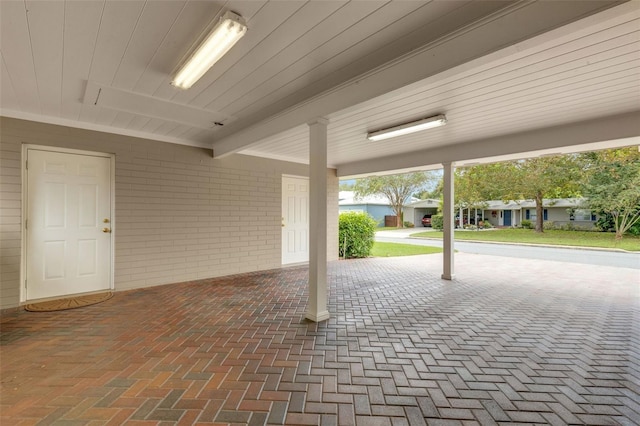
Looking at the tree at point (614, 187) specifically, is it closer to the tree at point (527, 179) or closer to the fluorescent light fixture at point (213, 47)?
the tree at point (527, 179)

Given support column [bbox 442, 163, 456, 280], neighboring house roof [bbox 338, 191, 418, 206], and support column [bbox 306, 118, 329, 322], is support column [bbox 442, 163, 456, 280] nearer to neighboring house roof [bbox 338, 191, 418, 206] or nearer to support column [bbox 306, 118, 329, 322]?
support column [bbox 306, 118, 329, 322]

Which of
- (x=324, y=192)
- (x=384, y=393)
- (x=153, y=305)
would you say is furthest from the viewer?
(x=153, y=305)

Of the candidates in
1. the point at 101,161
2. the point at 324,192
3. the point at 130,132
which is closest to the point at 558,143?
the point at 324,192

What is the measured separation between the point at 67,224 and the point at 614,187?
18.5 metres

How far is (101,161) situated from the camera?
4.43m

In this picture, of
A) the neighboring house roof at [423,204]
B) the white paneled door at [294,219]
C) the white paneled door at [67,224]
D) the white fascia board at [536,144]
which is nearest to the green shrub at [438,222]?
the neighboring house roof at [423,204]

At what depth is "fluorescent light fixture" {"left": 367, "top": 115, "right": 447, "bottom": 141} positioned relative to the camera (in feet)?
12.1

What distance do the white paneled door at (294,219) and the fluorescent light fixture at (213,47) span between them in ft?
14.2

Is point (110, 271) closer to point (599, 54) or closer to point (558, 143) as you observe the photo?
point (599, 54)

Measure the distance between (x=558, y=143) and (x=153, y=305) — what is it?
6.41m

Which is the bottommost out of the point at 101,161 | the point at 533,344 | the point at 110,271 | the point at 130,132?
the point at 533,344

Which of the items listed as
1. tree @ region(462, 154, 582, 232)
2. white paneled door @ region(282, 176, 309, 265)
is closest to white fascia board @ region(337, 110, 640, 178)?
white paneled door @ region(282, 176, 309, 265)

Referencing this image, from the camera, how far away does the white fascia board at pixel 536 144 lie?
3.61m

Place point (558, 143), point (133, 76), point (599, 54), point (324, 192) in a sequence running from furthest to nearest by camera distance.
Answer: point (558, 143) < point (324, 192) < point (133, 76) < point (599, 54)
